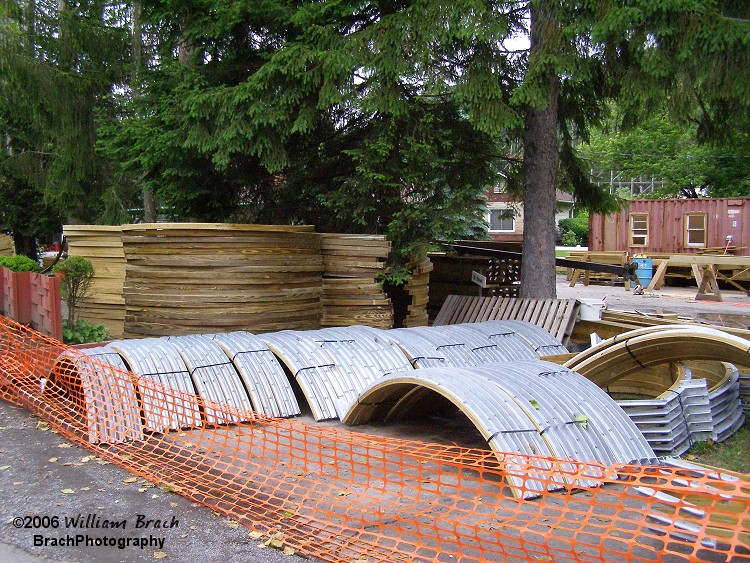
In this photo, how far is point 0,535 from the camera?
4918 millimetres

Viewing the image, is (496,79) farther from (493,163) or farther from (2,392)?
(2,392)

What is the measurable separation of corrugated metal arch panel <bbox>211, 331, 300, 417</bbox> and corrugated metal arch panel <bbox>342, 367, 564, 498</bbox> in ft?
3.95

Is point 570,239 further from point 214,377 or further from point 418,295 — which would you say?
point 214,377

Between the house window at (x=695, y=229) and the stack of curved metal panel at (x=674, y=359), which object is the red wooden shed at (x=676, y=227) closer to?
the house window at (x=695, y=229)

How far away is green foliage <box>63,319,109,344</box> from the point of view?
1006 centimetres

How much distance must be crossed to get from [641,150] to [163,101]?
96.9ft

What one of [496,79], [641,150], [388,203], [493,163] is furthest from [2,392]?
[641,150]

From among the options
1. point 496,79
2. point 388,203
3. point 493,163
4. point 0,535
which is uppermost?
point 496,79

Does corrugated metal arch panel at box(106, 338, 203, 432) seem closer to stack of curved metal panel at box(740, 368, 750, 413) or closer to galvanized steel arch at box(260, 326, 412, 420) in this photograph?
galvanized steel arch at box(260, 326, 412, 420)

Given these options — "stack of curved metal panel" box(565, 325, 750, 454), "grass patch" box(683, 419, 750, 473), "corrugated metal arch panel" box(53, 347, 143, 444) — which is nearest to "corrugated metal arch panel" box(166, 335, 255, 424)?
"corrugated metal arch panel" box(53, 347, 143, 444)

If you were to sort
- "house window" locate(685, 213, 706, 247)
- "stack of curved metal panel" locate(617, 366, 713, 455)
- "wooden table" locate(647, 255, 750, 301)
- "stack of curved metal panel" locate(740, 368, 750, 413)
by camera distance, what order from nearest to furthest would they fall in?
1. "stack of curved metal panel" locate(617, 366, 713, 455)
2. "stack of curved metal panel" locate(740, 368, 750, 413)
3. "wooden table" locate(647, 255, 750, 301)
4. "house window" locate(685, 213, 706, 247)

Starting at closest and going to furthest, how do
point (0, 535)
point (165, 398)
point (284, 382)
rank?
point (0, 535)
point (165, 398)
point (284, 382)

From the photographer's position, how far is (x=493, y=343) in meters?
9.43

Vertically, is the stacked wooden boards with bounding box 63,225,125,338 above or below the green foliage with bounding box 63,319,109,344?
above
